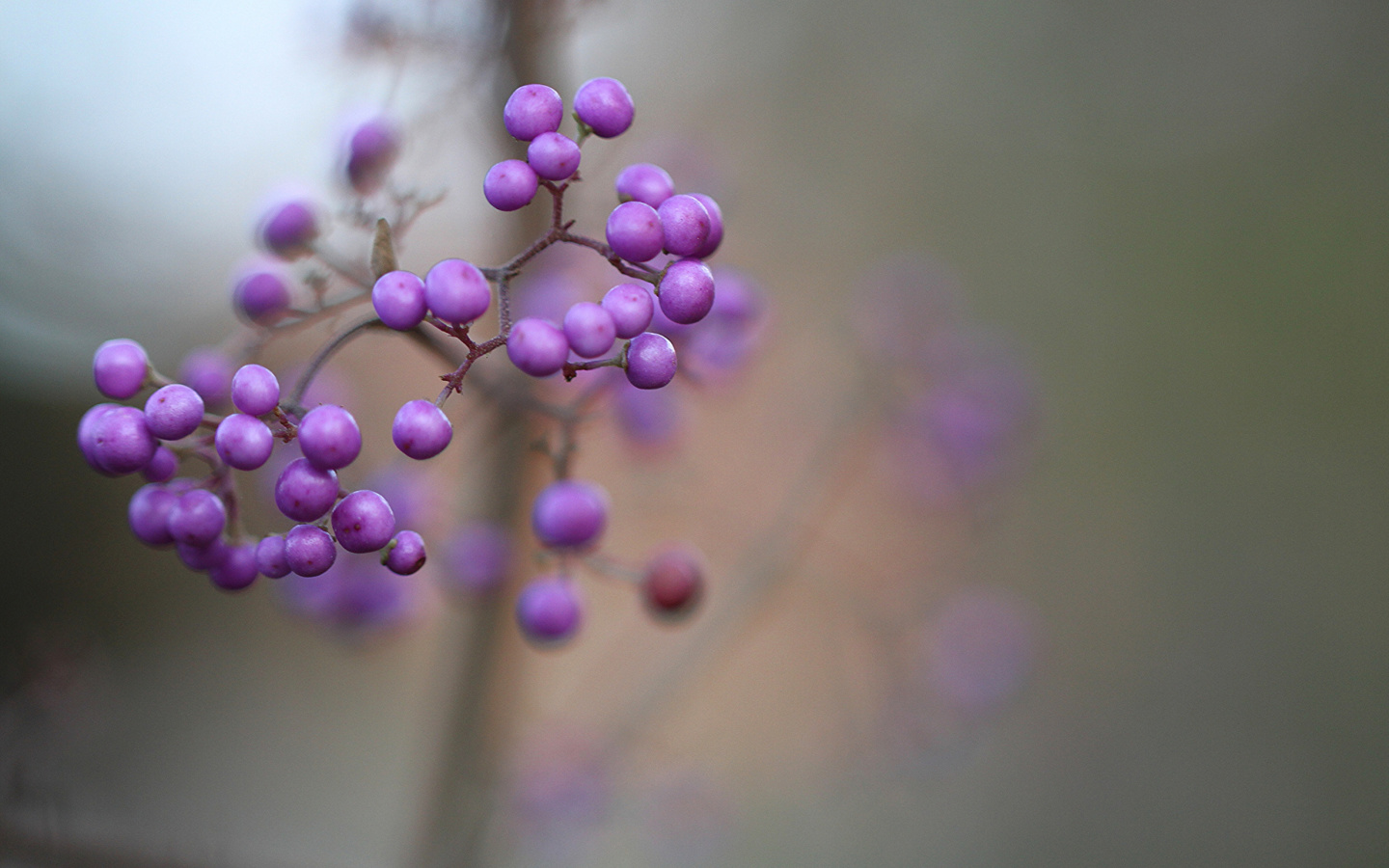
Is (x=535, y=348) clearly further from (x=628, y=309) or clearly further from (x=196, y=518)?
(x=196, y=518)

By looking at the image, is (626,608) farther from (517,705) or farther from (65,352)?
(65,352)

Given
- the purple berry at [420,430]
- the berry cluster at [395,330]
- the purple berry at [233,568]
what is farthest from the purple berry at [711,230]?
the purple berry at [233,568]

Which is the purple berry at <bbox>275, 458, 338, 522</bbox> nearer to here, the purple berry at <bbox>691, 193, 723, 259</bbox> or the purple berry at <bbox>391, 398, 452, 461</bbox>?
the purple berry at <bbox>391, 398, 452, 461</bbox>

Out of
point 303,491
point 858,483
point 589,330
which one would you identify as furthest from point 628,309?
point 858,483

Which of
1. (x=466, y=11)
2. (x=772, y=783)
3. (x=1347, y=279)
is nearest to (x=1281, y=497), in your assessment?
(x=1347, y=279)

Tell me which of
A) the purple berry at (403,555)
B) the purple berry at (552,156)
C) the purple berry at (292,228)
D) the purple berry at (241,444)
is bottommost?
the purple berry at (403,555)

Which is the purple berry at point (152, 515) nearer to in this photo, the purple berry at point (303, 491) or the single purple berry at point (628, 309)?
the purple berry at point (303, 491)

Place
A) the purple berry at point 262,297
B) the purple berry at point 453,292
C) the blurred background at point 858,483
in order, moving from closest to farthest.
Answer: the purple berry at point 453,292
the purple berry at point 262,297
the blurred background at point 858,483
